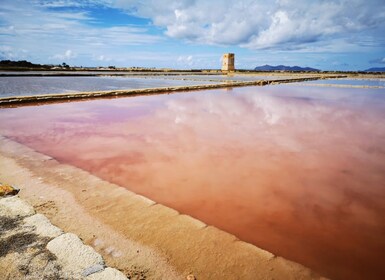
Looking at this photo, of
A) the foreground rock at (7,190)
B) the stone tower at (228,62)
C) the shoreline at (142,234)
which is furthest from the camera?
the stone tower at (228,62)

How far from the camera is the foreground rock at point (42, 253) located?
1630 mm

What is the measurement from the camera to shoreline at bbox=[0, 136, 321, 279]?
176 centimetres

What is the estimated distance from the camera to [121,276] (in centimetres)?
163

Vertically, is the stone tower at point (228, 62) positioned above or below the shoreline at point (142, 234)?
above

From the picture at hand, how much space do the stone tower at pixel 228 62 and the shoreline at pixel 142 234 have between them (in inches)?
2633

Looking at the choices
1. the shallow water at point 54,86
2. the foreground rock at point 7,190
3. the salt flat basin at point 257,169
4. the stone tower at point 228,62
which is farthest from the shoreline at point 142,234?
the stone tower at point 228,62

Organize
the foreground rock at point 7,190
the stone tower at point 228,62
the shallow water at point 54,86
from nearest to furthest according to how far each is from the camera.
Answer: the foreground rock at point 7,190
the shallow water at point 54,86
the stone tower at point 228,62

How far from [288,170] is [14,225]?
9.81 feet

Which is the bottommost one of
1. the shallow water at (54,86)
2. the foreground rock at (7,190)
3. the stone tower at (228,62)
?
the foreground rock at (7,190)

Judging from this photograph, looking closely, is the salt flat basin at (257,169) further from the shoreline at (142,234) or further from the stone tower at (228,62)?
the stone tower at (228,62)

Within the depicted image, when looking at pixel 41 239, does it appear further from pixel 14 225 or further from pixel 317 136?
pixel 317 136

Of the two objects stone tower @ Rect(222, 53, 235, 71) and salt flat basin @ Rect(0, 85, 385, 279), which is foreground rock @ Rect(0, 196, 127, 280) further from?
stone tower @ Rect(222, 53, 235, 71)

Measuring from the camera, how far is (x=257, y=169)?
140 inches

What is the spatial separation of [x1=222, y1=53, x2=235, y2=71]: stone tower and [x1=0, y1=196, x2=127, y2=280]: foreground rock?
67723 millimetres
